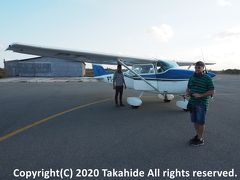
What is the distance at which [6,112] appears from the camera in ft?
29.0

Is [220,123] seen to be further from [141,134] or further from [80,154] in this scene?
[80,154]

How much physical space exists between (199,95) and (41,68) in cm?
5076

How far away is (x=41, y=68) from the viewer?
173 feet

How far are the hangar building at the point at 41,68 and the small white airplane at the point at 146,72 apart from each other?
4273 cm

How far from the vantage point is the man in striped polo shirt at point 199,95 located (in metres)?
4.99

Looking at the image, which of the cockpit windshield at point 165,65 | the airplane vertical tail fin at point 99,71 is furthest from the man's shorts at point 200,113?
the airplane vertical tail fin at point 99,71

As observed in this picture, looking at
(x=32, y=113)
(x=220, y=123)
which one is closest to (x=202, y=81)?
(x=220, y=123)

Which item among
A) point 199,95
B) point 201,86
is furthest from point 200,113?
point 201,86

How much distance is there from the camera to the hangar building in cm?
5275

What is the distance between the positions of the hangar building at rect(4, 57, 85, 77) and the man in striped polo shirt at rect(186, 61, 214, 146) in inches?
1946

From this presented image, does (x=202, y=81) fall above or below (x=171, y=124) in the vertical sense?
above

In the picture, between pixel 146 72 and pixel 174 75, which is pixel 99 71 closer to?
pixel 146 72

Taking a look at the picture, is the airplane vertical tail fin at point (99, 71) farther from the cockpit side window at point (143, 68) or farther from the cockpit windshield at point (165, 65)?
the cockpit windshield at point (165, 65)

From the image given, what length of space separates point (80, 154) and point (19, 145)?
49.9 inches
